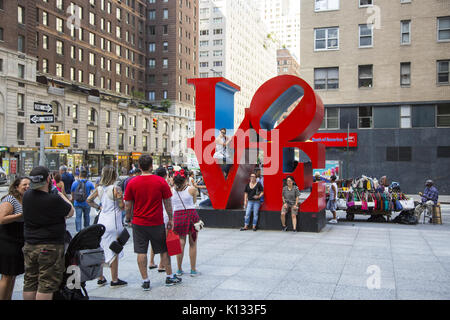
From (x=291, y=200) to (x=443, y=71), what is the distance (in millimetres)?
22900

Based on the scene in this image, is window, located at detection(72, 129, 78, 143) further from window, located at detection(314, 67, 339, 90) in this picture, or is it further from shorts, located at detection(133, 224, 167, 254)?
shorts, located at detection(133, 224, 167, 254)

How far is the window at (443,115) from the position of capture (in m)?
30.8

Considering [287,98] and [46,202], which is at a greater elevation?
[287,98]

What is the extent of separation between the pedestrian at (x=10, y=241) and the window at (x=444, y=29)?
32.0 m

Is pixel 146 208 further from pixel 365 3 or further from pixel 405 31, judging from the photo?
pixel 365 3

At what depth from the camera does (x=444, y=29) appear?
30609mm

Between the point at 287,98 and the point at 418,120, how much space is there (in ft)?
65.3

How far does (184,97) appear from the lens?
90.3 m

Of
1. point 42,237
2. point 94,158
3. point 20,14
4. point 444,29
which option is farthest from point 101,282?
point 94,158

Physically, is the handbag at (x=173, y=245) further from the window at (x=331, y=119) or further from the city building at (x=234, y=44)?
the city building at (x=234, y=44)

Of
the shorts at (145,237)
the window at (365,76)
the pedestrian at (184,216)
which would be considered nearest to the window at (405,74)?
the window at (365,76)

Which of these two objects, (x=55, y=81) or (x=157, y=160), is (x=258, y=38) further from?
(x=55, y=81)

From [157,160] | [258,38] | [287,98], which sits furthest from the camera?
[258,38]
